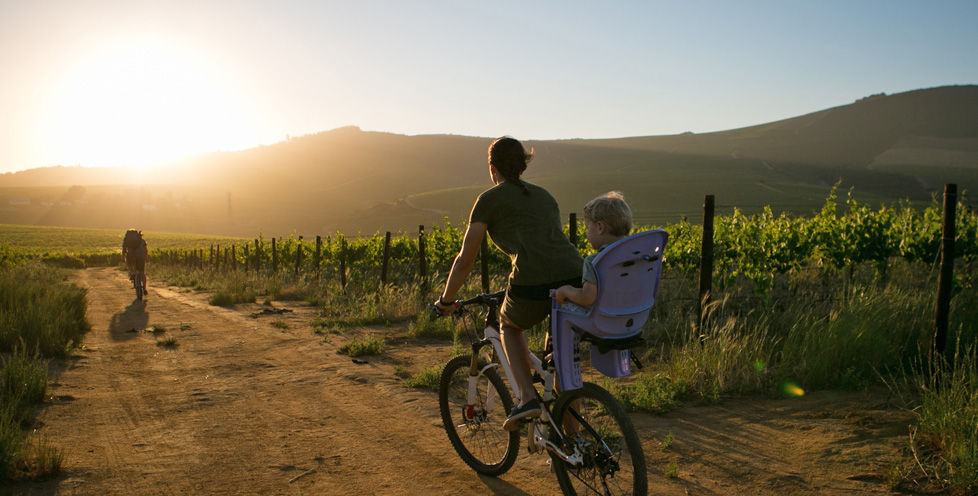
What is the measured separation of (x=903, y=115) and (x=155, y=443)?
524 feet

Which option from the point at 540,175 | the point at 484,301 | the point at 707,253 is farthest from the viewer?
the point at 540,175

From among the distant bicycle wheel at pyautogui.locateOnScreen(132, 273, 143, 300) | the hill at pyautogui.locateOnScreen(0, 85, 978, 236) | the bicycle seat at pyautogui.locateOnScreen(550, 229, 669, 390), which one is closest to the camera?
the bicycle seat at pyautogui.locateOnScreen(550, 229, 669, 390)

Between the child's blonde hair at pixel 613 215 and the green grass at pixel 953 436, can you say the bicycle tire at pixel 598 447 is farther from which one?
the green grass at pixel 953 436

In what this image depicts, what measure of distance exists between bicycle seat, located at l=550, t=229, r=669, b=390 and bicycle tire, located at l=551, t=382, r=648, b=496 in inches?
4.3

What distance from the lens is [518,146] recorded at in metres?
3.16

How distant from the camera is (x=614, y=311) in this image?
2594 mm

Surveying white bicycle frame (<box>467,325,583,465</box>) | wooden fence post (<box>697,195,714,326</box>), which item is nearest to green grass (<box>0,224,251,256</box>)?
wooden fence post (<box>697,195,714,326</box>)

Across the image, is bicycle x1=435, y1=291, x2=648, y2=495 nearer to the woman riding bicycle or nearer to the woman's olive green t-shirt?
the woman riding bicycle

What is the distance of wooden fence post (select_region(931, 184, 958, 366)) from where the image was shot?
4.64 meters

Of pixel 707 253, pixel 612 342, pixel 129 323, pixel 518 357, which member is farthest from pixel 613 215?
pixel 129 323

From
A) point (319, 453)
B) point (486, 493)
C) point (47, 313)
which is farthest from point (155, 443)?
point (47, 313)

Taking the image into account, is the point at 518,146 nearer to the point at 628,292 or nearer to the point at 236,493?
the point at 628,292

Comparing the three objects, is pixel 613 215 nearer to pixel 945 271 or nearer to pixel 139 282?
pixel 945 271

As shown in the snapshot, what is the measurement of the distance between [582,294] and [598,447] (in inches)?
28.9
